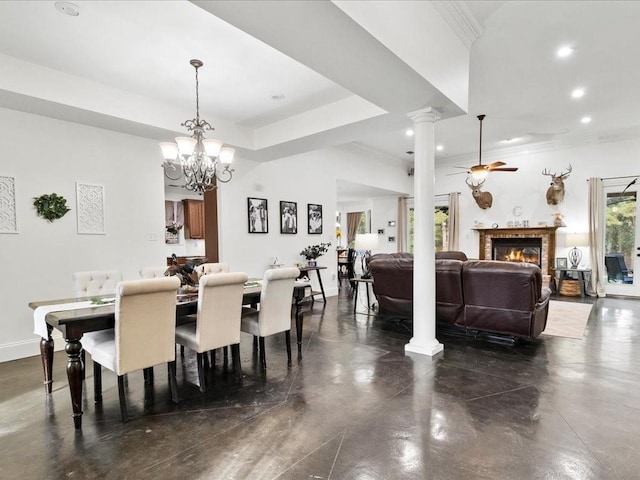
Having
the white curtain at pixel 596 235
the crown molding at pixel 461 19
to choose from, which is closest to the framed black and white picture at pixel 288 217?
the crown molding at pixel 461 19

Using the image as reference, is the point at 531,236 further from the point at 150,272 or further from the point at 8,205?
the point at 8,205

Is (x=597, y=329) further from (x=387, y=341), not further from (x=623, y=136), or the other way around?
(x=623, y=136)

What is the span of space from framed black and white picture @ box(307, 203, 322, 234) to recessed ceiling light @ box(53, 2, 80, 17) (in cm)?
484

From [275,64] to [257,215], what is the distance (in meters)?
3.04

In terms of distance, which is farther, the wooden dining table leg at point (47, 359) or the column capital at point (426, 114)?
the column capital at point (426, 114)

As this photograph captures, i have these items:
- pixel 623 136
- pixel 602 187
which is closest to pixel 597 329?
pixel 602 187

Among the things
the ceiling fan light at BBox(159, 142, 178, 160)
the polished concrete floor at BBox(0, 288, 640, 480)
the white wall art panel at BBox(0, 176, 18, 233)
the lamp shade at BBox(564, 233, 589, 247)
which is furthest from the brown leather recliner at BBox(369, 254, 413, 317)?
the lamp shade at BBox(564, 233, 589, 247)

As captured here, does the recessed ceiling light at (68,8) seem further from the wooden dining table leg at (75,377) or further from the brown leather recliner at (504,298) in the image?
the brown leather recliner at (504,298)

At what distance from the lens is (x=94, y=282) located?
353 centimetres

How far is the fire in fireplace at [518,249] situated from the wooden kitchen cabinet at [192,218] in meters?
7.61

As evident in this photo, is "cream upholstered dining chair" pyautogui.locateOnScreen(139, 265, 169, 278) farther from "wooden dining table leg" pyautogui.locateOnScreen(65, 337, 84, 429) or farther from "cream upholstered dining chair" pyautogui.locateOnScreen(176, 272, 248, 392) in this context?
"wooden dining table leg" pyautogui.locateOnScreen(65, 337, 84, 429)

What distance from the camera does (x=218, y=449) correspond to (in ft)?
6.71

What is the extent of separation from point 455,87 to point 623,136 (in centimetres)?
628

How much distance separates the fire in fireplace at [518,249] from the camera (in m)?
8.00
